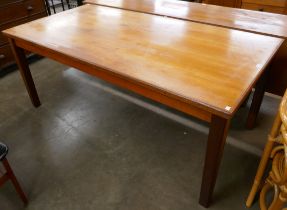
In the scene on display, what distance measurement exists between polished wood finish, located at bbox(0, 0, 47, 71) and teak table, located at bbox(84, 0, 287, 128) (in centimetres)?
101

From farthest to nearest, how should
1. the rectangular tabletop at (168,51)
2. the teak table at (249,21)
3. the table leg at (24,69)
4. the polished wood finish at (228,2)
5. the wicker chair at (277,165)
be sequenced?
the polished wood finish at (228,2) < the table leg at (24,69) < the teak table at (249,21) < the rectangular tabletop at (168,51) < the wicker chair at (277,165)

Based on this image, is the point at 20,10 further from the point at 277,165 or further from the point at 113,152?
the point at 277,165

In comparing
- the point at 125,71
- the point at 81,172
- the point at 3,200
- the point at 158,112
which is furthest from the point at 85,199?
the point at 158,112

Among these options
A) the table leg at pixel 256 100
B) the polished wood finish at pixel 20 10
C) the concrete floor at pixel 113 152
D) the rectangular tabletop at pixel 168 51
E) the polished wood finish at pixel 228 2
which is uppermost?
the rectangular tabletop at pixel 168 51

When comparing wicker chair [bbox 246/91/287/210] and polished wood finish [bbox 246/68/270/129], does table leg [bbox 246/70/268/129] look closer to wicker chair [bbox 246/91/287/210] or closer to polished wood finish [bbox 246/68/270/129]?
polished wood finish [bbox 246/68/270/129]

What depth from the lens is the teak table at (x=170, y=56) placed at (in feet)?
3.55

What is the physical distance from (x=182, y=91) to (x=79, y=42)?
2.64ft

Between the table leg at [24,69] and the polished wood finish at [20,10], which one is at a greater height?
the polished wood finish at [20,10]

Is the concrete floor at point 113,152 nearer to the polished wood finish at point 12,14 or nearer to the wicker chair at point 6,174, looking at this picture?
the wicker chair at point 6,174

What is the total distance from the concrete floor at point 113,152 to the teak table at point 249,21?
34cm

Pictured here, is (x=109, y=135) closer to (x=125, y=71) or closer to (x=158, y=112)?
(x=158, y=112)

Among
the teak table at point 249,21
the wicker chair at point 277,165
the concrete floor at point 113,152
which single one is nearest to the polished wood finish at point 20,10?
the concrete floor at point 113,152

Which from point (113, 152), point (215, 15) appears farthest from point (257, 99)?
point (113, 152)

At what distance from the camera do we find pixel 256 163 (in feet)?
5.44
